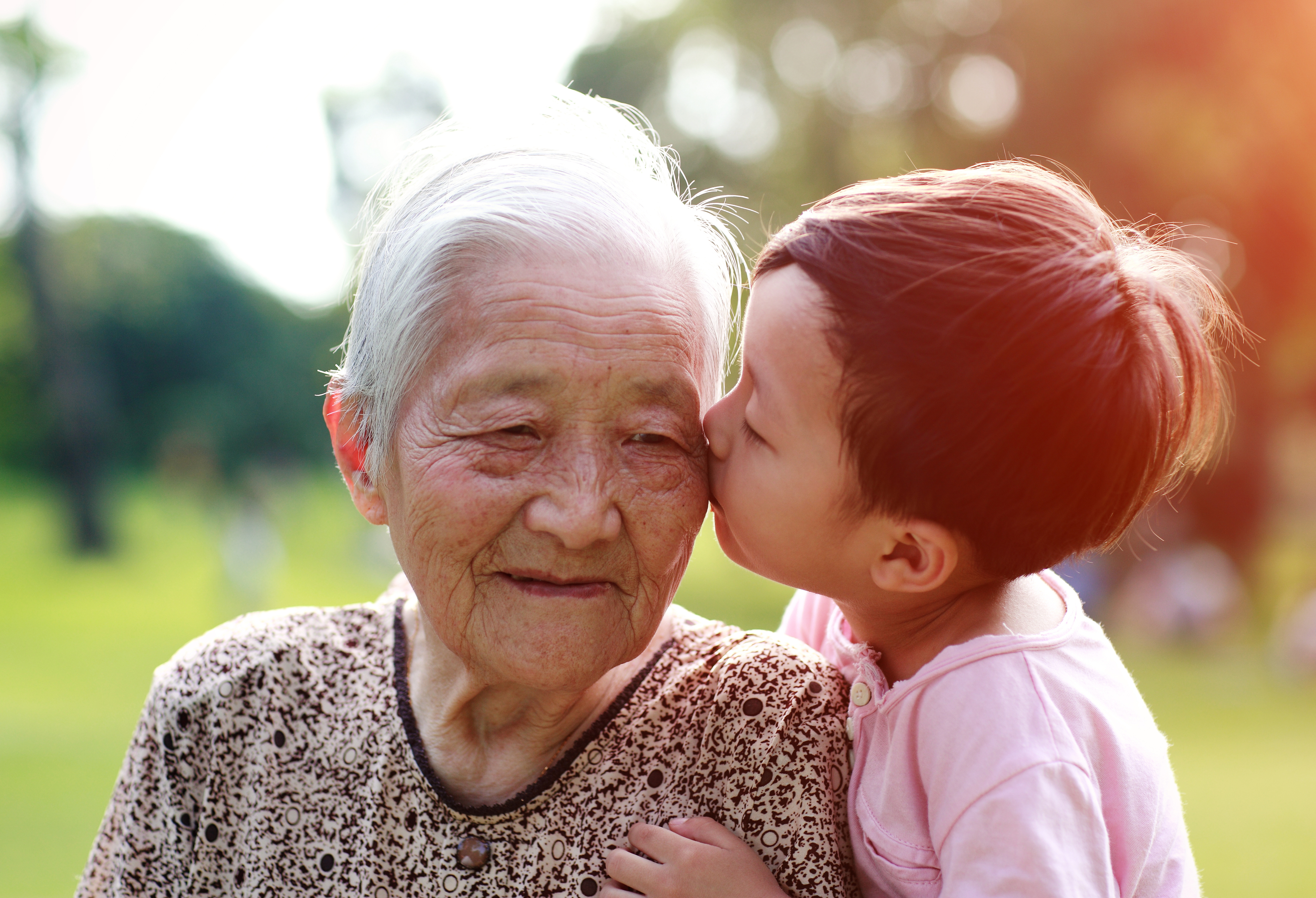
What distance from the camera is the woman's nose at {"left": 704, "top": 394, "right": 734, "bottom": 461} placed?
2070mm

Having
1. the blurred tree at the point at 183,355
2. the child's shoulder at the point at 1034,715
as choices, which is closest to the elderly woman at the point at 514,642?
the child's shoulder at the point at 1034,715

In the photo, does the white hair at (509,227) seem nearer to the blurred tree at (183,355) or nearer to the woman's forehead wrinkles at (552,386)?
the woman's forehead wrinkles at (552,386)

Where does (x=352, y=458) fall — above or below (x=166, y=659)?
above

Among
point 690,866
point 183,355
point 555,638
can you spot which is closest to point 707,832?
point 690,866

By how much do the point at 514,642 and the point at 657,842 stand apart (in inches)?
16.9

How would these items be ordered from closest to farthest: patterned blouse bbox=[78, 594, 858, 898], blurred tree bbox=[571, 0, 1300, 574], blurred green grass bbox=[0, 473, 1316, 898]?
patterned blouse bbox=[78, 594, 858, 898], blurred green grass bbox=[0, 473, 1316, 898], blurred tree bbox=[571, 0, 1300, 574]

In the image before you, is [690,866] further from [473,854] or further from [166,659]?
[166,659]

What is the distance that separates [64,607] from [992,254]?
27.5 meters

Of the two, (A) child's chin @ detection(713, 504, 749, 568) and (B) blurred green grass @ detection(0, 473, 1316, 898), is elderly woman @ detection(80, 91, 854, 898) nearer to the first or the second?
(A) child's chin @ detection(713, 504, 749, 568)

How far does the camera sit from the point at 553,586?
1.94 meters

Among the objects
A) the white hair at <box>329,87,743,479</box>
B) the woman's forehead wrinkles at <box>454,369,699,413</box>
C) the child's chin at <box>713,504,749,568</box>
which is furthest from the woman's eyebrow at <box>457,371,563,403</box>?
the child's chin at <box>713,504,749,568</box>

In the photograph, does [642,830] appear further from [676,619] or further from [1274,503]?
[1274,503]

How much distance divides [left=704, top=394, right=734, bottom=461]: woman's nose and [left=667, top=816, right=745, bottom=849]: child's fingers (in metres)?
0.66

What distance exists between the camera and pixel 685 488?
6.61 ft
